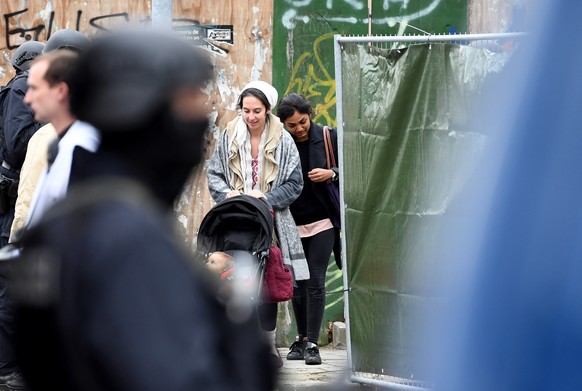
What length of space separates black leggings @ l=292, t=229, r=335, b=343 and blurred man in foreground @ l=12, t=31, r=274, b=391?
6.68m

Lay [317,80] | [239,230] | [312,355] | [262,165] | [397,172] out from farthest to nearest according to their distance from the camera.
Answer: [317,80]
[312,355]
[262,165]
[239,230]
[397,172]

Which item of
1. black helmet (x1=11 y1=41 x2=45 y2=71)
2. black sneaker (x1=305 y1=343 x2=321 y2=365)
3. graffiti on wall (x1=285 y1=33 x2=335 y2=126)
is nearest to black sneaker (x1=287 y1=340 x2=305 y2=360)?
black sneaker (x1=305 y1=343 x2=321 y2=365)

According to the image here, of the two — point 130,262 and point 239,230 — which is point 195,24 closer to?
point 239,230

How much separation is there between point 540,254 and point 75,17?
8228 millimetres

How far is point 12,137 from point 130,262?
230 inches

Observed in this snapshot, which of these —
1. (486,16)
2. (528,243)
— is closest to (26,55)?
(486,16)

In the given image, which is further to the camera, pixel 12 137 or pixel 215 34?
pixel 215 34

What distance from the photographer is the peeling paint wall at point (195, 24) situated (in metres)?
10.1

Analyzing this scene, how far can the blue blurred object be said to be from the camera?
2412mm

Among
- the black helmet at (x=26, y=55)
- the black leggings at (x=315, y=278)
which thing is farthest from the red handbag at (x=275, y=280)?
the black helmet at (x=26, y=55)

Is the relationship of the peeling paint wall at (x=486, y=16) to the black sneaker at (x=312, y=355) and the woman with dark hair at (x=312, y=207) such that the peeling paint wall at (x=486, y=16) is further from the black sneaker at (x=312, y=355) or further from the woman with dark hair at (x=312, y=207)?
the black sneaker at (x=312, y=355)

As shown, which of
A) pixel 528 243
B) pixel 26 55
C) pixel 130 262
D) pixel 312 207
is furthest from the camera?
pixel 312 207

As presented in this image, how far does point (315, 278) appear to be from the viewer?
899 centimetres

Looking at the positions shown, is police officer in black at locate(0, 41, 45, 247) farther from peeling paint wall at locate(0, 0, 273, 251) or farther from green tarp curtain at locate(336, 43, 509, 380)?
peeling paint wall at locate(0, 0, 273, 251)
